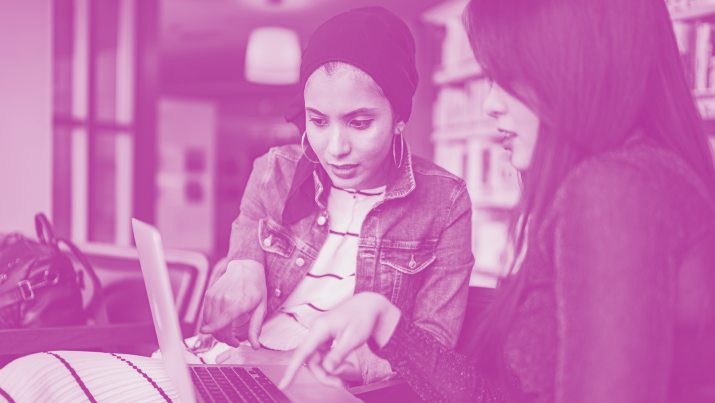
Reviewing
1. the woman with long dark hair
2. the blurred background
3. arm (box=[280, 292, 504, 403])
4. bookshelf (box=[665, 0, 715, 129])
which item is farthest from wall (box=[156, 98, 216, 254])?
the woman with long dark hair

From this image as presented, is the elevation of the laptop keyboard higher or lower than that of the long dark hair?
lower

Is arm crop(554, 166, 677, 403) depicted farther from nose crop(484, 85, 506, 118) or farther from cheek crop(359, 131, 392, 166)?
cheek crop(359, 131, 392, 166)

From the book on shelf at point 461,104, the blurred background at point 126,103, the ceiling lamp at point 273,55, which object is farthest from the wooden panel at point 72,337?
the ceiling lamp at point 273,55

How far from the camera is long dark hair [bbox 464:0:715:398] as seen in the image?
0.67 m

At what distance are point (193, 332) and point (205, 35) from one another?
5297 millimetres

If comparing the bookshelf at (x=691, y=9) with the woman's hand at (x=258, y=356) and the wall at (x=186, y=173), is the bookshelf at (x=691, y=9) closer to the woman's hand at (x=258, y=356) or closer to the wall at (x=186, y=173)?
the woman's hand at (x=258, y=356)

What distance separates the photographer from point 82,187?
3.47m

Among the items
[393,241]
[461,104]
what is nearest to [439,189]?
[393,241]

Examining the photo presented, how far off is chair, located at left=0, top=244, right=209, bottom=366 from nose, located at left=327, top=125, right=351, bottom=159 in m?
0.68

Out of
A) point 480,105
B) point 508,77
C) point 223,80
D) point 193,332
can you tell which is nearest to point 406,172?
point 508,77

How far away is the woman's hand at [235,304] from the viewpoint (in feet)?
3.19

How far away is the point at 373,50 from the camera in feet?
3.35

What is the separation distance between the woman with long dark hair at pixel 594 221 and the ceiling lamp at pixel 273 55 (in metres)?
3.61

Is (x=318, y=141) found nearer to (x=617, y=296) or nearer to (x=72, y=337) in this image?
(x=617, y=296)
